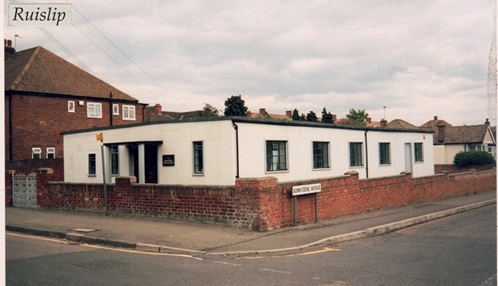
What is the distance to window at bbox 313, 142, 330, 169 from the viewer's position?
21.4 m

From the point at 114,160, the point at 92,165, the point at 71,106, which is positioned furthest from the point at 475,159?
the point at 71,106

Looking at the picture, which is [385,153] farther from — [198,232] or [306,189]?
[198,232]

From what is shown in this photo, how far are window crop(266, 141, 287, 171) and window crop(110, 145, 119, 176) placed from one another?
7.41 m

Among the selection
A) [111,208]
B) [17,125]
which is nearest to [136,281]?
[111,208]

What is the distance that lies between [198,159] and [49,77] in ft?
68.7

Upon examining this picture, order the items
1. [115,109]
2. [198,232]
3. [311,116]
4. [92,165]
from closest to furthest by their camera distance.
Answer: [198,232] < [92,165] < [115,109] < [311,116]

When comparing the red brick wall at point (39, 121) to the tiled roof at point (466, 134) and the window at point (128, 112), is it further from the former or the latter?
the tiled roof at point (466, 134)

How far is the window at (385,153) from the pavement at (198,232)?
9803 mm

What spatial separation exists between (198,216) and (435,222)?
7.72 metres

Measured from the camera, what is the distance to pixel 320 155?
21750mm

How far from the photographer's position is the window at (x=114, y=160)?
21.5 metres

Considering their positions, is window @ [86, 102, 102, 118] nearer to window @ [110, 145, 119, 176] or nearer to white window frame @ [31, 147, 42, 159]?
white window frame @ [31, 147, 42, 159]

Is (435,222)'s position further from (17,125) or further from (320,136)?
(17,125)

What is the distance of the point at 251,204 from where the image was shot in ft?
41.0
